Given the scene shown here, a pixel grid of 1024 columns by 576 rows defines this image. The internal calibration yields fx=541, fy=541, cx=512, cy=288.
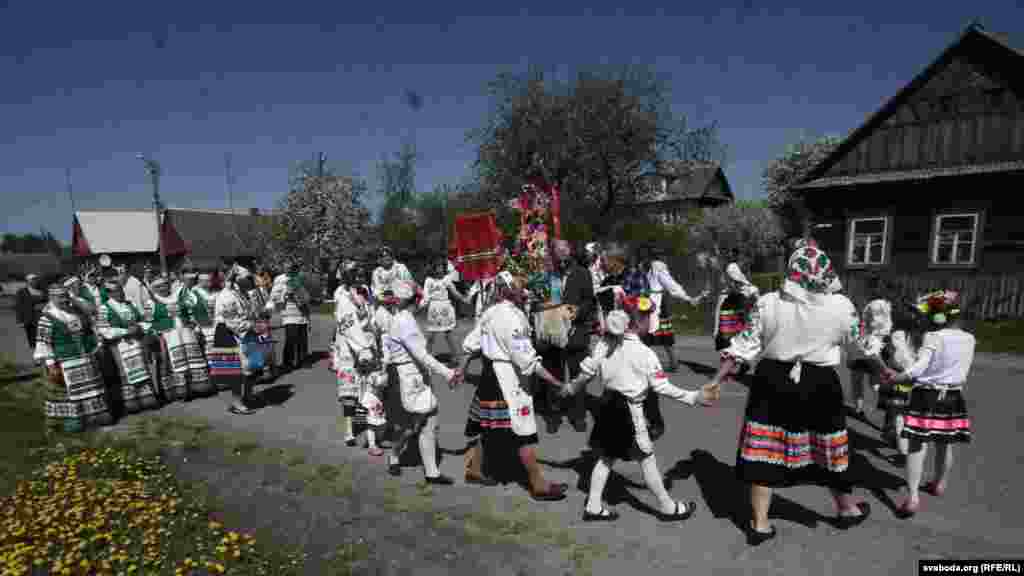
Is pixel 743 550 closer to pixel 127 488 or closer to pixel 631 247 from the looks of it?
pixel 631 247

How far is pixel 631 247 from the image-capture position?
22.1 feet

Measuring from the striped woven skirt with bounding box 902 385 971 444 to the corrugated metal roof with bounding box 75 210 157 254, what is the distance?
191ft

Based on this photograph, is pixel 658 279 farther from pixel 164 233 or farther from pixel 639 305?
pixel 164 233

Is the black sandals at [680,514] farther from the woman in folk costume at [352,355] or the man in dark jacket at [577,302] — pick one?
the woman in folk costume at [352,355]

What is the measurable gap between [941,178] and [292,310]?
62.9 feet

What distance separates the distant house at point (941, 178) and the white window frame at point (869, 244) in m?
0.03

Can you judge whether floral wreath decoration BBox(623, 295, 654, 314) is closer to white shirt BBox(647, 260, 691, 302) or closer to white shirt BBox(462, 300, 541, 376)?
white shirt BBox(462, 300, 541, 376)

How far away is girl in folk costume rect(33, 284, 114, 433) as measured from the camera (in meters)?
6.80

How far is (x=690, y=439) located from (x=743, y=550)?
220cm

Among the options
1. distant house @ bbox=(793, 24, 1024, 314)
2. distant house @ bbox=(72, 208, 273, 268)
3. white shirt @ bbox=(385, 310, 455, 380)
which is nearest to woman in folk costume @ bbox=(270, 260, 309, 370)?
white shirt @ bbox=(385, 310, 455, 380)

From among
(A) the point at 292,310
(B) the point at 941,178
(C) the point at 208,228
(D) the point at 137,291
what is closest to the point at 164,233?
(C) the point at 208,228

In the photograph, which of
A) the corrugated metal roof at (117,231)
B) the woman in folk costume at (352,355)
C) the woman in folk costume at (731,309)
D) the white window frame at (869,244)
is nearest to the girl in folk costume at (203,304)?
the woman in folk costume at (352,355)

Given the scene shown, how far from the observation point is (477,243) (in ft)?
26.3

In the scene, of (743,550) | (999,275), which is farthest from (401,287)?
(999,275)
